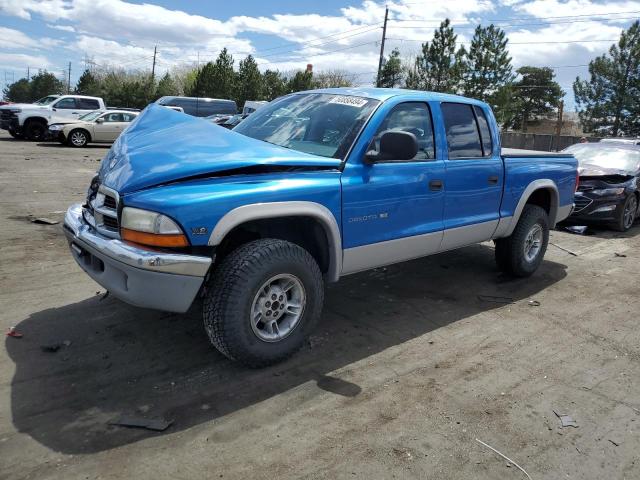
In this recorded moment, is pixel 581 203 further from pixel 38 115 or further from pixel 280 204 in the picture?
pixel 38 115

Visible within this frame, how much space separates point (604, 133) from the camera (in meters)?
40.5

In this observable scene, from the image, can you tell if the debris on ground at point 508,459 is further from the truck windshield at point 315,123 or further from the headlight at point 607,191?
the headlight at point 607,191

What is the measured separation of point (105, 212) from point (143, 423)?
138 cm

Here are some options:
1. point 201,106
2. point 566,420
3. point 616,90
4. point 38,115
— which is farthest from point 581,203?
point 616,90

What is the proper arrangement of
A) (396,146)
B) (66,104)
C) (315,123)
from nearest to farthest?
1. (396,146)
2. (315,123)
3. (66,104)

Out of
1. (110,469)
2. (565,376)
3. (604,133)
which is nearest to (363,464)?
(110,469)

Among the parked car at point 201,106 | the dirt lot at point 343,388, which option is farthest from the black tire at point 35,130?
the dirt lot at point 343,388

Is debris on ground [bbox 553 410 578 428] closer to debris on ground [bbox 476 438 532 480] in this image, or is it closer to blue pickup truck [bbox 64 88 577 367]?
debris on ground [bbox 476 438 532 480]

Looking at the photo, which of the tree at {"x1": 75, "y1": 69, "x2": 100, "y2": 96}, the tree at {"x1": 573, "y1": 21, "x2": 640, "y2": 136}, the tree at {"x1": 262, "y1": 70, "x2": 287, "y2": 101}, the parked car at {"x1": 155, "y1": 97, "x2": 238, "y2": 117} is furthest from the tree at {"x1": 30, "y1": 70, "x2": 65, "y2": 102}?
the tree at {"x1": 573, "y1": 21, "x2": 640, "y2": 136}

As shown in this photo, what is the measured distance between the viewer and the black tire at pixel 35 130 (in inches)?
875

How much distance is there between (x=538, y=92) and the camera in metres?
70.9

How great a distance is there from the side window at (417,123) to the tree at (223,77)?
153 feet

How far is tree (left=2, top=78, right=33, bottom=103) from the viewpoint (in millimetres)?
103200

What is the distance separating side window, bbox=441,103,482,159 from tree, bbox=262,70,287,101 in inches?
1882
